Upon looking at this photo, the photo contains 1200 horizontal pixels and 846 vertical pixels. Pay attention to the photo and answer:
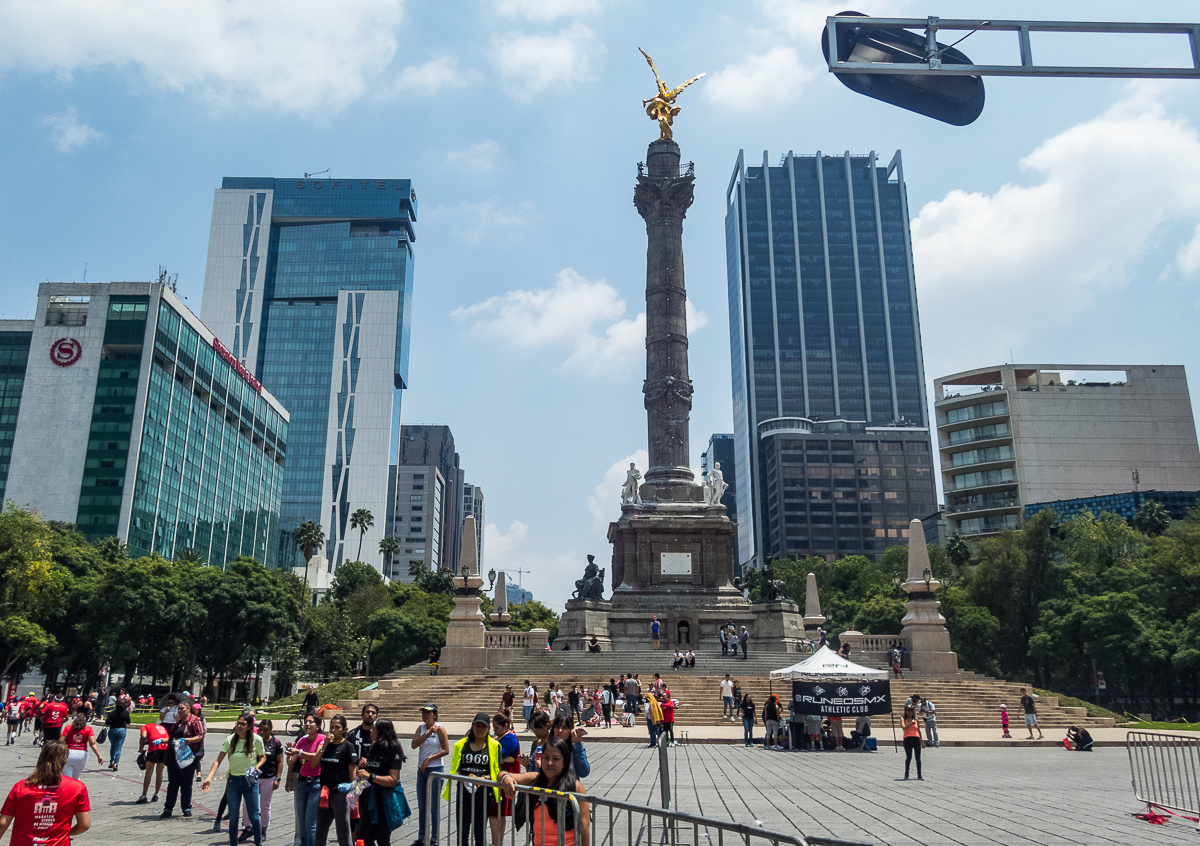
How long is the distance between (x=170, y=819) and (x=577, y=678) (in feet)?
74.7

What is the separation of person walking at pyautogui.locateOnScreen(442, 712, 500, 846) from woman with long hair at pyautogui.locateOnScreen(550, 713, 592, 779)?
725 millimetres

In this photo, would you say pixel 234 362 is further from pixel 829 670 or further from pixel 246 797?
pixel 246 797

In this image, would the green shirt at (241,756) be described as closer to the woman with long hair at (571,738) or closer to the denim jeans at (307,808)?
the denim jeans at (307,808)

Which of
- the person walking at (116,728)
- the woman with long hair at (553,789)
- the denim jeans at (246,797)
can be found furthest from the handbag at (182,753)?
the person walking at (116,728)

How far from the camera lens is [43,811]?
6.61m

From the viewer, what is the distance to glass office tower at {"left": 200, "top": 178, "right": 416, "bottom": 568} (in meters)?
165

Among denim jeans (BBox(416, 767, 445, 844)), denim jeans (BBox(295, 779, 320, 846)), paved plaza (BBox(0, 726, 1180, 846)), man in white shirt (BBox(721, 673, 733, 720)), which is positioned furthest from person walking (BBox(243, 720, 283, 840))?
man in white shirt (BBox(721, 673, 733, 720))

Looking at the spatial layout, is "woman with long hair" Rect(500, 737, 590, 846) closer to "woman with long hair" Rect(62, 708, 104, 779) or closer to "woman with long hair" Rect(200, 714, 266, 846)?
"woman with long hair" Rect(200, 714, 266, 846)

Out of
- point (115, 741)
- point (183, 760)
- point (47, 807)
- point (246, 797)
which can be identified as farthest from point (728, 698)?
point (47, 807)

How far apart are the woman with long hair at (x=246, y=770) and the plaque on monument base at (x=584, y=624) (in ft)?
102

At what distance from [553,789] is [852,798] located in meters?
8.10

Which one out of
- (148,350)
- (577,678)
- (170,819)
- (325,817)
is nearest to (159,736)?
(170,819)

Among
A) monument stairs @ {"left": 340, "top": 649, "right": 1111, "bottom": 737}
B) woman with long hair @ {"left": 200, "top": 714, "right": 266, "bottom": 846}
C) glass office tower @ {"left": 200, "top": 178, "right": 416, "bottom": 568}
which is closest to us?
woman with long hair @ {"left": 200, "top": 714, "right": 266, "bottom": 846}

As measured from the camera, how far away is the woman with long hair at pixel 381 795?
861 cm
